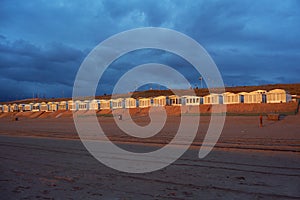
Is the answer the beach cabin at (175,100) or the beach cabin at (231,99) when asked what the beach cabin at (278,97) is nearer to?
the beach cabin at (231,99)

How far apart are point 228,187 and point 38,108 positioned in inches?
3144

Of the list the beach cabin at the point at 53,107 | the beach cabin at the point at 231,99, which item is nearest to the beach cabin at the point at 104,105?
the beach cabin at the point at 53,107

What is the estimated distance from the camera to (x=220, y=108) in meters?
45.4

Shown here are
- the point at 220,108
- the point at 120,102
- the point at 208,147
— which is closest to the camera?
the point at 208,147

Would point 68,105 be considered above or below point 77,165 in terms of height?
above

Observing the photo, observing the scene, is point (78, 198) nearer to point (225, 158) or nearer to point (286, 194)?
point (286, 194)

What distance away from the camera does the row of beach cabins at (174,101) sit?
46659 mm

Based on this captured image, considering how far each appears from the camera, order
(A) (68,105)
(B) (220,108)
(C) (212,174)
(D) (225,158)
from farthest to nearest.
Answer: (A) (68,105), (B) (220,108), (D) (225,158), (C) (212,174)

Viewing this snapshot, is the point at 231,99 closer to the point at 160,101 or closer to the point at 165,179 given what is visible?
the point at 160,101

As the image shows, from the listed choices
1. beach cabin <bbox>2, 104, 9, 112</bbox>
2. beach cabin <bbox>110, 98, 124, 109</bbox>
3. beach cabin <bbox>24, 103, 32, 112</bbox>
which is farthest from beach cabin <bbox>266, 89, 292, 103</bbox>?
beach cabin <bbox>2, 104, 9, 112</bbox>

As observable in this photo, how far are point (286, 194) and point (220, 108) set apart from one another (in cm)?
3947

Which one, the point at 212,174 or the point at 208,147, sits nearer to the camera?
the point at 212,174

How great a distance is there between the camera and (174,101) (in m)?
58.8

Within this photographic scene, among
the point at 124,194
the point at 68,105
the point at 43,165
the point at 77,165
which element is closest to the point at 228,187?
the point at 124,194
